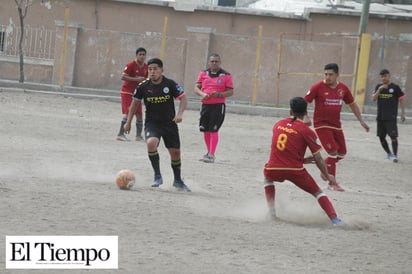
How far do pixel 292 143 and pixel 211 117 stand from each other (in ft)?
20.2

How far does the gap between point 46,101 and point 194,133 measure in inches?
273

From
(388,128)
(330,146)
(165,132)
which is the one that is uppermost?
(165,132)

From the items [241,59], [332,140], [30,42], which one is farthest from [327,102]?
[30,42]

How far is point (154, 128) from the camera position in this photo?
496 inches

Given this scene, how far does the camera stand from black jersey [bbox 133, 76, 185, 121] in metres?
12.5

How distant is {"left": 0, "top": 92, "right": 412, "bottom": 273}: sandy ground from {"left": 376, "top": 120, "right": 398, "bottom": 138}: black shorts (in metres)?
0.56

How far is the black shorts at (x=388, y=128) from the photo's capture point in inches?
733

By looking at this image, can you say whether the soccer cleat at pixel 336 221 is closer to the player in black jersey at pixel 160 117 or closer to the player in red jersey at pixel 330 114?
the player in black jersey at pixel 160 117

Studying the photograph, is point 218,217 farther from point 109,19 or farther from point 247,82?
point 109,19

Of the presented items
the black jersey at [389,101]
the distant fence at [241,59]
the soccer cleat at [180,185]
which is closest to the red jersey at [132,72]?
the black jersey at [389,101]

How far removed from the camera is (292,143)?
33.8 feet

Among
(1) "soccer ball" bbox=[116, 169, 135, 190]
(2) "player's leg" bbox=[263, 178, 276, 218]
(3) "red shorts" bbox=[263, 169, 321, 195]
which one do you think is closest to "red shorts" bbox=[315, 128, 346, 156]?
(1) "soccer ball" bbox=[116, 169, 135, 190]

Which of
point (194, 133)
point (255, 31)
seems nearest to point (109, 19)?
point (255, 31)

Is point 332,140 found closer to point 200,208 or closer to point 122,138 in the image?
point 200,208
